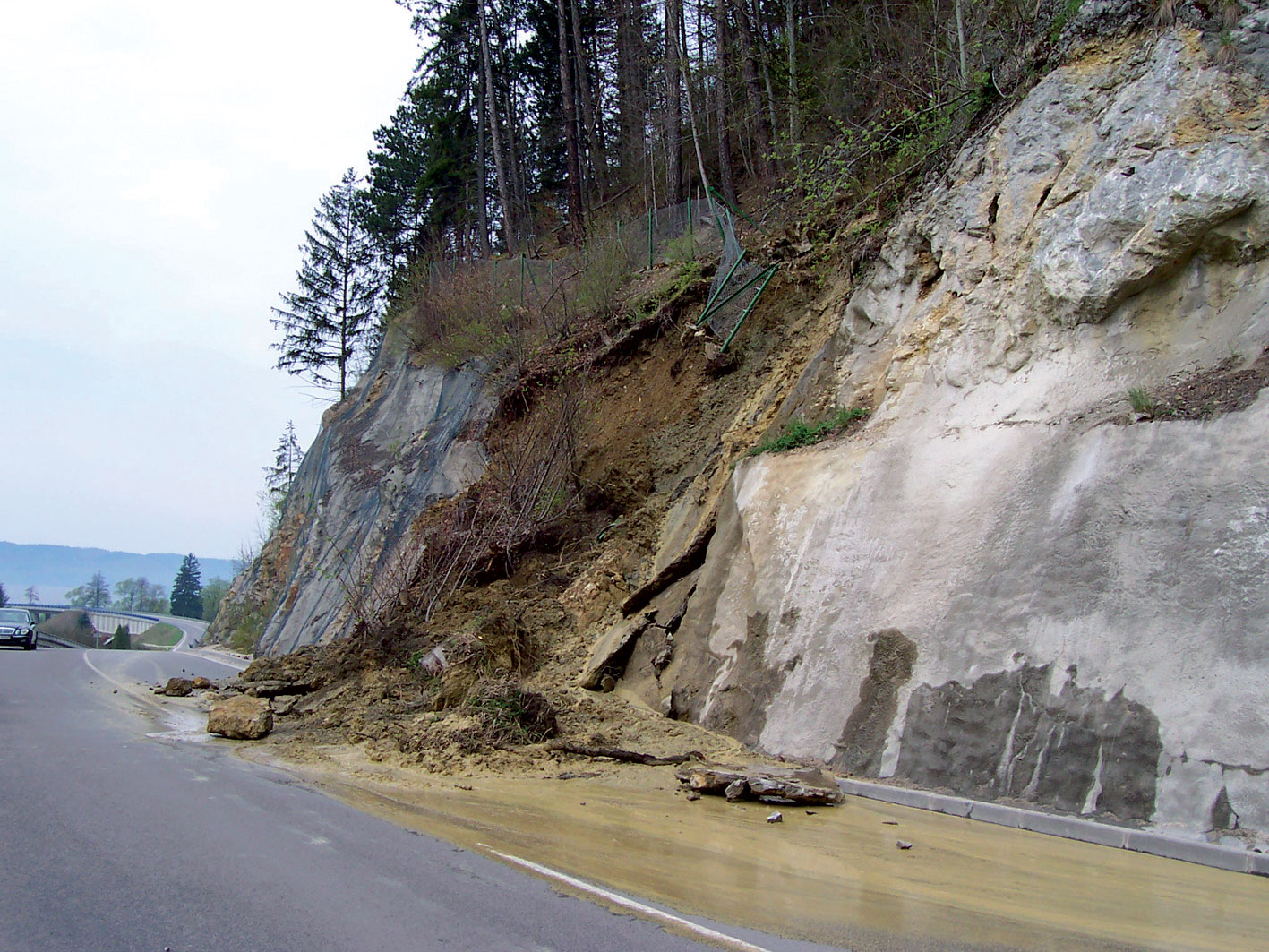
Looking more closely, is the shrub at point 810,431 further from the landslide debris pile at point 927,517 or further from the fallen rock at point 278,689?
the fallen rock at point 278,689

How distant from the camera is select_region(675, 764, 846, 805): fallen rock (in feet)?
21.1

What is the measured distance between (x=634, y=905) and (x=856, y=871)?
1.47 meters

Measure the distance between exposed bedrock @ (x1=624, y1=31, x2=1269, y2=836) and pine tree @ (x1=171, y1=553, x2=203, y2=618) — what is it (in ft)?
343

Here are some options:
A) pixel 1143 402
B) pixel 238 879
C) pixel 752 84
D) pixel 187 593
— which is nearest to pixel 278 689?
pixel 238 879

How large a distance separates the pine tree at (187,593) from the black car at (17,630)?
268 feet

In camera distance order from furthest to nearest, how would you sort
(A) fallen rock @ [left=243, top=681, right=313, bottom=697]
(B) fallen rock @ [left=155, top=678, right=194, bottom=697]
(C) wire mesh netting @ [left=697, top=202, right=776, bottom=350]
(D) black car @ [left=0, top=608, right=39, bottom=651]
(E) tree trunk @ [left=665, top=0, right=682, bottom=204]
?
(D) black car @ [left=0, top=608, right=39, bottom=651], (E) tree trunk @ [left=665, top=0, right=682, bottom=204], (C) wire mesh netting @ [left=697, top=202, right=776, bottom=350], (B) fallen rock @ [left=155, top=678, right=194, bottom=697], (A) fallen rock @ [left=243, top=681, right=313, bottom=697]

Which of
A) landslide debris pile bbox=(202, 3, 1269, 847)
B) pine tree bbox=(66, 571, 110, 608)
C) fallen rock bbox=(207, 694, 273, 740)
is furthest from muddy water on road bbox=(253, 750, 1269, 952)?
pine tree bbox=(66, 571, 110, 608)

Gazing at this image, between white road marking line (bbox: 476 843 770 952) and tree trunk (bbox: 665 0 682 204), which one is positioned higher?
tree trunk (bbox: 665 0 682 204)

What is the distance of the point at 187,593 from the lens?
101062 mm

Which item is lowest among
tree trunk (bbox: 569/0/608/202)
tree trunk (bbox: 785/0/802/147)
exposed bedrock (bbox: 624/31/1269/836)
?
exposed bedrock (bbox: 624/31/1269/836)

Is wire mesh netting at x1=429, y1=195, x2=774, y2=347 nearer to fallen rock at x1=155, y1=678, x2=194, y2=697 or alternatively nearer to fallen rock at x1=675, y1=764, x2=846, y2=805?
fallen rock at x1=675, y1=764, x2=846, y2=805

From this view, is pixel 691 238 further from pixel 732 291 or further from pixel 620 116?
pixel 620 116

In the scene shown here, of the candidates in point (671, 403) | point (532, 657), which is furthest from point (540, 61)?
point (532, 657)

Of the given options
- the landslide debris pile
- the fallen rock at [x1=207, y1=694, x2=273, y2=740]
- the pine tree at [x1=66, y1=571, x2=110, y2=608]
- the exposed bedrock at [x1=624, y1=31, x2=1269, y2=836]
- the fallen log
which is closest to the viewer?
the exposed bedrock at [x1=624, y1=31, x2=1269, y2=836]
